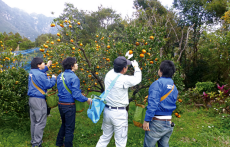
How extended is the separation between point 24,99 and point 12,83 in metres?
0.45

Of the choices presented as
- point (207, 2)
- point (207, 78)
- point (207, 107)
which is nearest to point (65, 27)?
point (207, 107)

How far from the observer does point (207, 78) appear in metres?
7.49

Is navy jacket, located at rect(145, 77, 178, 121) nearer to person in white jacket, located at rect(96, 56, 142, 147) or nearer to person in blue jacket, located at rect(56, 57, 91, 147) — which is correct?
person in white jacket, located at rect(96, 56, 142, 147)

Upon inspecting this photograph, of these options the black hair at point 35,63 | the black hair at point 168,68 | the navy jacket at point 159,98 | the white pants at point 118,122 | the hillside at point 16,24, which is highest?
the hillside at point 16,24

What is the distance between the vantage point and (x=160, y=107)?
2.05 meters

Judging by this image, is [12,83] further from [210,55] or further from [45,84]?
[210,55]

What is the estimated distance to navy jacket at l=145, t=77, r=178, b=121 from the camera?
1960 millimetres

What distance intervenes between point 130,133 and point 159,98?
212 centimetres

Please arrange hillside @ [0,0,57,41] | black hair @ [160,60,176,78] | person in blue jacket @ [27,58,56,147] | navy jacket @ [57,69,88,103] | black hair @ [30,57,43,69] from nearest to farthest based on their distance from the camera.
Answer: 1. black hair @ [160,60,176,78]
2. navy jacket @ [57,69,88,103]
3. person in blue jacket @ [27,58,56,147]
4. black hair @ [30,57,43,69]
5. hillside @ [0,0,57,41]

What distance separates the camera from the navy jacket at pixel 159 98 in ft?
6.43

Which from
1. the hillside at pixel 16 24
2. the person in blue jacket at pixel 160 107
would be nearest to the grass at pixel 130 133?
the person in blue jacket at pixel 160 107

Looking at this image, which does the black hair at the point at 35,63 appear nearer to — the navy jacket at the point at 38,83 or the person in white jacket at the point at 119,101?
the navy jacket at the point at 38,83

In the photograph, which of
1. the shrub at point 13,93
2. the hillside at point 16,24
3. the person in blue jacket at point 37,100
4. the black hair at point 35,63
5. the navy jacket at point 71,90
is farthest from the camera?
the hillside at point 16,24

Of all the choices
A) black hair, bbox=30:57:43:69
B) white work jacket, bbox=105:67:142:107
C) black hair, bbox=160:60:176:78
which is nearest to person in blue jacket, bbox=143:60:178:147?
black hair, bbox=160:60:176:78
